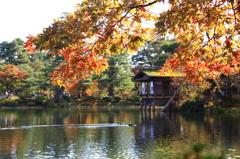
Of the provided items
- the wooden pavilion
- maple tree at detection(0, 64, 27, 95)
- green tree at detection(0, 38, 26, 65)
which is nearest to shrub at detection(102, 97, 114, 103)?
maple tree at detection(0, 64, 27, 95)

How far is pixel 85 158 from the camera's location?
10.9 metres

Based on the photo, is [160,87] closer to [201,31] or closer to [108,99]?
[108,99]

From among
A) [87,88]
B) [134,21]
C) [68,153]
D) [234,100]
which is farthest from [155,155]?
[87,88]

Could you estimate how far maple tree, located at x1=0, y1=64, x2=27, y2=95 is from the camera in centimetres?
4912

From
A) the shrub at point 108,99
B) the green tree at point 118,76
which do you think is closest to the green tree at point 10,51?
the green tree at point 118,76

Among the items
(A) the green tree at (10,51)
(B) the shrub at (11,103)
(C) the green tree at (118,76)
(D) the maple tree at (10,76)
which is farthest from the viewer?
(A) the green tree at (10,51)

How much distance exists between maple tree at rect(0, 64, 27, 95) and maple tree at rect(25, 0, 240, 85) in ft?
141

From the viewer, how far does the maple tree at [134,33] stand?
748 cm

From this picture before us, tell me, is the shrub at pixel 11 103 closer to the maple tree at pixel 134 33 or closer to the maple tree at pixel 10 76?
the maple tree at pixel 10 76

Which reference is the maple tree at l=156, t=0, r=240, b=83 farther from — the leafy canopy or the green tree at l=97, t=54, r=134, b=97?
the green tree at l=97, t=54, r=134, b=97

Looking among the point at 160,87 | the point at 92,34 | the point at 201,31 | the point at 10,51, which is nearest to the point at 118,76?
the point at 160,87

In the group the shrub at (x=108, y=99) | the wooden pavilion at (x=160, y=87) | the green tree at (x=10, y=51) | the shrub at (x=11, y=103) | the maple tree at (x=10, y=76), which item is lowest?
the shrub at (x=11, y=103)

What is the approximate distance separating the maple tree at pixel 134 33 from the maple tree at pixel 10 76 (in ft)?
141

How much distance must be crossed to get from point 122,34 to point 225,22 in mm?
2997
